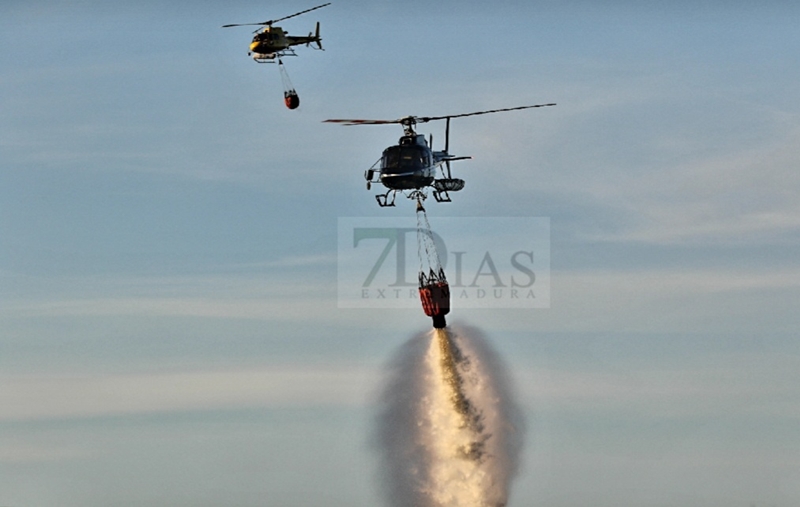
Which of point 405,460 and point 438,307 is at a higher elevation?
point 438,307

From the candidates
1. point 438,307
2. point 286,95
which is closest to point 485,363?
point 438,307

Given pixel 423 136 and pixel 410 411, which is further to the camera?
pixel 410 411

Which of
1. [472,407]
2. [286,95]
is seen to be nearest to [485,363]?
[472,407]

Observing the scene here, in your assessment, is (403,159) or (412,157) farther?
(412,157)

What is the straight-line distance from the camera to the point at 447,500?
172000 mm

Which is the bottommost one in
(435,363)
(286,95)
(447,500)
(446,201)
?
(447,500)

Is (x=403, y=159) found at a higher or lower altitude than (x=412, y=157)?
lower

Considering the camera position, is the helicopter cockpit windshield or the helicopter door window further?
the helicopter door window

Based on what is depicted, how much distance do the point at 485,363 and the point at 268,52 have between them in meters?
Answer: 35.0

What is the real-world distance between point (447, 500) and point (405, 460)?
18.0 feet

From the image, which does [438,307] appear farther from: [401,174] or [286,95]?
[286,95]

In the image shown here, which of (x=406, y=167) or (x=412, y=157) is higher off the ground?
(x=412, y=157)

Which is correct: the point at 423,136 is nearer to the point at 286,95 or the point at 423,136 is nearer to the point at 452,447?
the point at 286,95

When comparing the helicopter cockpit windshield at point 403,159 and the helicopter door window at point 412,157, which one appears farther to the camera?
the helicopter door window at point 412,157
